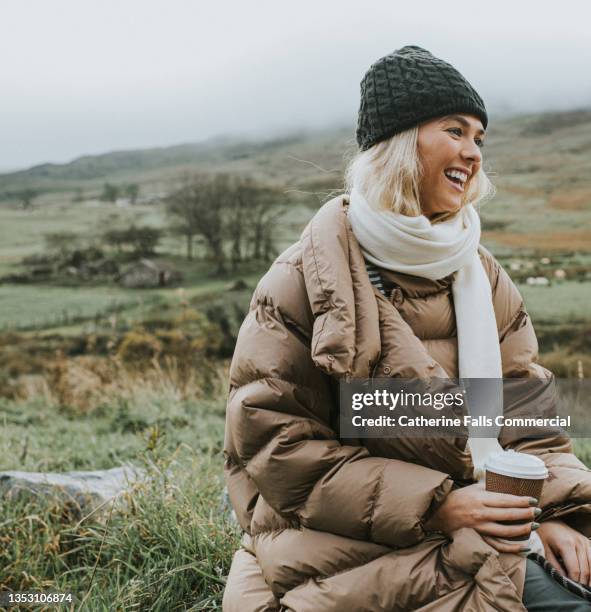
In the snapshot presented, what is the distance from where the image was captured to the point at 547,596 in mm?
1800

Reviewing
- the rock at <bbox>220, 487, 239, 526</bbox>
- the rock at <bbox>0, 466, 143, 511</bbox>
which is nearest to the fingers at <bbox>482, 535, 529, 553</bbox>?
the rock at <bbox>220, 487, 239, 526</bbox>

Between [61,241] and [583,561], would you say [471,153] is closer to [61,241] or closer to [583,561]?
[583,561]

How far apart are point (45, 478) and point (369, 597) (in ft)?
6.91

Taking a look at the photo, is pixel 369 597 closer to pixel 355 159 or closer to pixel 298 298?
pixel 298 298

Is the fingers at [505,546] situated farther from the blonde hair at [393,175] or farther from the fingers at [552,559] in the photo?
the blonde hair at [393,175]

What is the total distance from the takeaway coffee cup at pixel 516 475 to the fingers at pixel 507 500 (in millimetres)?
16

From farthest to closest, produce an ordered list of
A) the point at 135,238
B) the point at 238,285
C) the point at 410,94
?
the point at 135,238
the point at 238,285
the point at 410,94

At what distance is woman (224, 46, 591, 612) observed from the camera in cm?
177

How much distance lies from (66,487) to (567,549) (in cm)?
228

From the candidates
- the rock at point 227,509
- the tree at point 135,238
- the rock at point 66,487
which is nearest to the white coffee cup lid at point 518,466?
the rock at point 227,509

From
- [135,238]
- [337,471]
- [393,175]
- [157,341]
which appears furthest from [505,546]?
[135,238]

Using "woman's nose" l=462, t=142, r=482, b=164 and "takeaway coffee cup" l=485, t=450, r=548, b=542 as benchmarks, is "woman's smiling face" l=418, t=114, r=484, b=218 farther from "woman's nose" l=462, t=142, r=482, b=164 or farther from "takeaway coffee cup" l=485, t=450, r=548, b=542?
"takeaway coffee cup" l=485, t=450, r=548, b=542

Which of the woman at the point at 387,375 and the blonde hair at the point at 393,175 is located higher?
the blonde hair at the point at 393,175

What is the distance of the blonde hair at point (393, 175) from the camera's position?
2.13 metres
